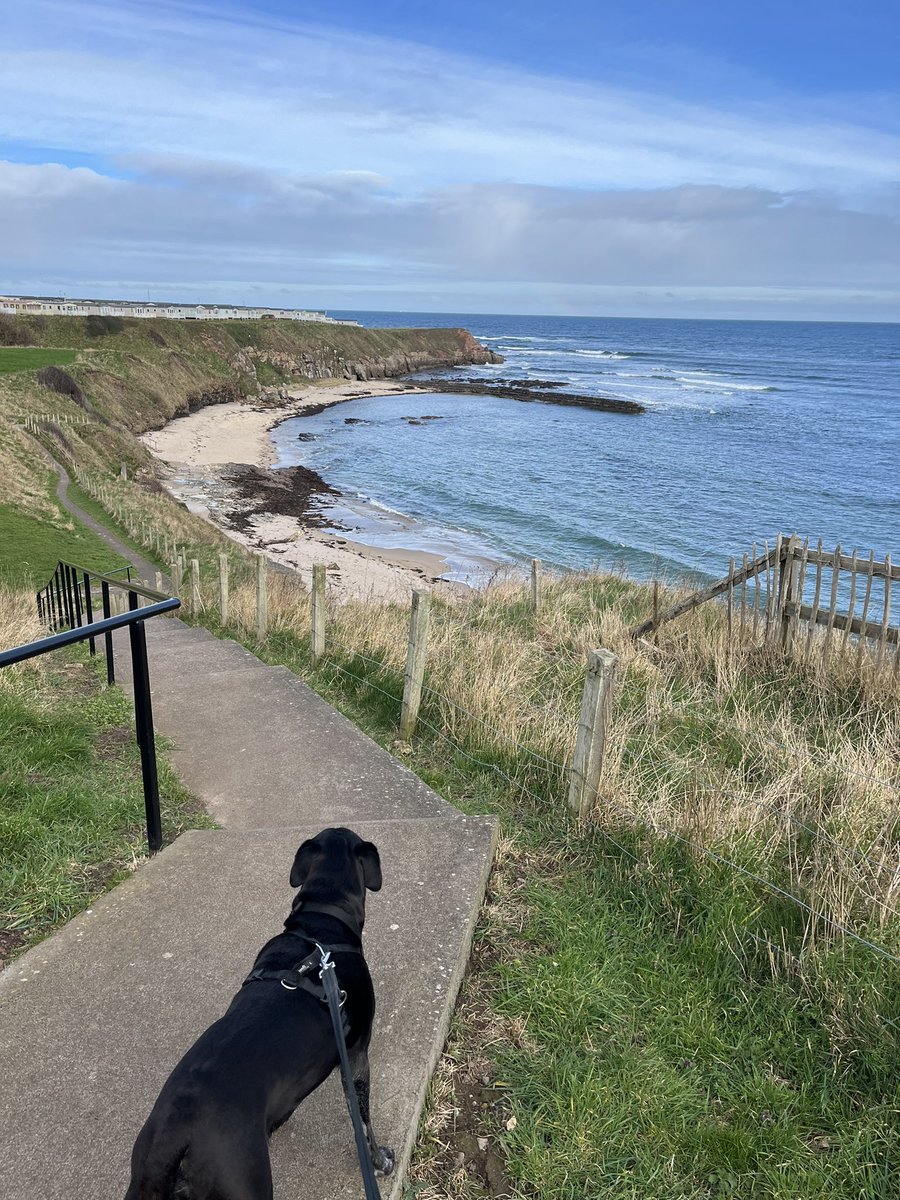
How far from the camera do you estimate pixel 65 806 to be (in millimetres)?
4375

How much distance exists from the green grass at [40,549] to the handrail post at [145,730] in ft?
43.3

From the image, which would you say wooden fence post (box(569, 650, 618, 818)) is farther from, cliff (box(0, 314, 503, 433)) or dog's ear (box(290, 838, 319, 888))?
cliff (box(0, 314, 503, 433))

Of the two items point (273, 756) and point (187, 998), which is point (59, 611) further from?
point (187, 998)

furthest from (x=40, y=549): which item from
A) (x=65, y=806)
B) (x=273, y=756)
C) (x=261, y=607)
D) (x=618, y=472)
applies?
(x=618, y=472)

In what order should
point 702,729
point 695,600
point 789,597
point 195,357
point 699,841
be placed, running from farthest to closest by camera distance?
point 195,357
point 695,600
point 789,597
point 702,729
point 699,841

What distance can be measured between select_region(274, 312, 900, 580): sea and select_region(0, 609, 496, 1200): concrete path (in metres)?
A: 11.0

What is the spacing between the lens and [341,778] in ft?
17.3

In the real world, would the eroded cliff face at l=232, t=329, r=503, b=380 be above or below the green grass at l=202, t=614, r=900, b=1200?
above

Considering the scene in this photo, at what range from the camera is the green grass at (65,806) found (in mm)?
3682

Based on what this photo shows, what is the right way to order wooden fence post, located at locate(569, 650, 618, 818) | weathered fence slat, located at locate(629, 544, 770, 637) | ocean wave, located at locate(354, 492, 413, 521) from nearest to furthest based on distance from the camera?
wooden fence post, located at locate(569, 650, 618, 818)
weathered fence slat, located at locate(629, 544, 770, 637)
ocean wave, located at locate(354, 492, 413, 521)

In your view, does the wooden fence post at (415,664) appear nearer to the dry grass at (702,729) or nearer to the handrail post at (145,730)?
the dry grass at (702,729)


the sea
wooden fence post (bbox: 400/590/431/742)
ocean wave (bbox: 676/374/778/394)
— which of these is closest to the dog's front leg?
wooden fence post (bbox: 400/590/431/742)

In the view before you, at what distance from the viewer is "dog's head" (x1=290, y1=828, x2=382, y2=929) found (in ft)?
9.18

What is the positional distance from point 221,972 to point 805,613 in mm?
6992
